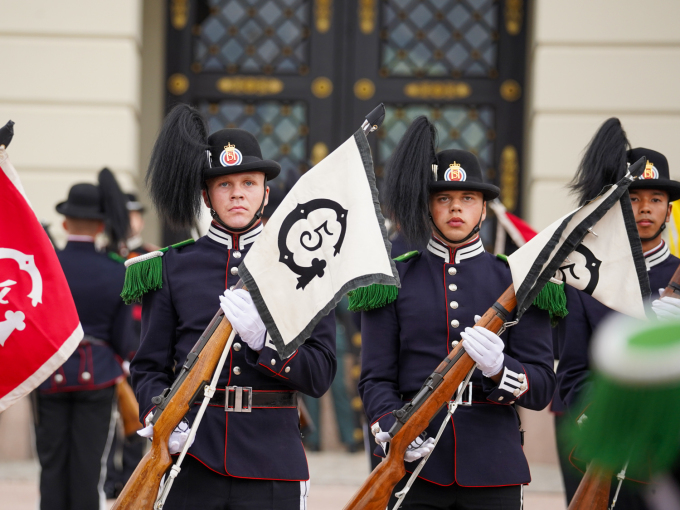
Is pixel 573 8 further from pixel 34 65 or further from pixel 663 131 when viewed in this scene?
pixel 34 65

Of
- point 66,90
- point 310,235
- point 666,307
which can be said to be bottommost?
point 666,307

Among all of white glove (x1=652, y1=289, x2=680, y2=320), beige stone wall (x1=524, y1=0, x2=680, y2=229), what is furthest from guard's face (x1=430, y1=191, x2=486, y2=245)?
beige stone wall (x1=524, y1=0, x2=680, y2=229)

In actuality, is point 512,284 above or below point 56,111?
below

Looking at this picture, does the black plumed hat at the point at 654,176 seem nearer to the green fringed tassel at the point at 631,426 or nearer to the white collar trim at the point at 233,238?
the white collar trim at the point at 233,238

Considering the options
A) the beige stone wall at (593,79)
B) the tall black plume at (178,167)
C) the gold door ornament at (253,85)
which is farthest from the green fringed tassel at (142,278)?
the gold door ornament at (253,85)

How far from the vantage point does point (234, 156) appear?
3.43m

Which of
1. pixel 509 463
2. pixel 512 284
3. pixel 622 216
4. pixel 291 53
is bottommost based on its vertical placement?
pixel 509 463

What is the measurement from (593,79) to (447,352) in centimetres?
554

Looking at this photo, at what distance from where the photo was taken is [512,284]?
3.24 meters

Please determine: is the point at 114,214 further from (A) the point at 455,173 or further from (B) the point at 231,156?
(A) the point at 455,173

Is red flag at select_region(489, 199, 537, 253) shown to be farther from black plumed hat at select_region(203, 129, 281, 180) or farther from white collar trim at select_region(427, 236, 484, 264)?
black plumed hat at select_region(203, 129, 281, 180)

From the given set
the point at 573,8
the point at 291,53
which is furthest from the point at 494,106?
the point at 291,53

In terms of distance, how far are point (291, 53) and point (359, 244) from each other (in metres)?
6.64

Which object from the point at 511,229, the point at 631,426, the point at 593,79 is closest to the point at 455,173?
the point at 631,426
